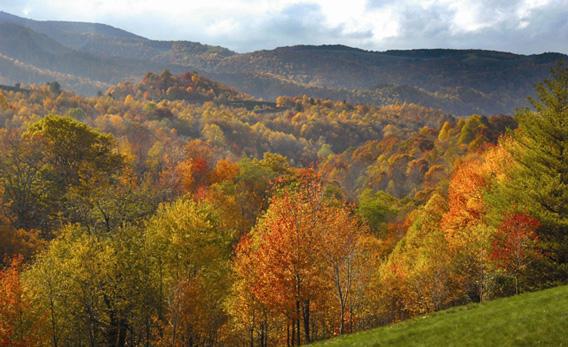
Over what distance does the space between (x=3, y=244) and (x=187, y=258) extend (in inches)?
1280

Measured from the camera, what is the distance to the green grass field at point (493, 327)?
24.3 m

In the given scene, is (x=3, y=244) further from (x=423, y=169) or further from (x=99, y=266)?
(x=423, y=169)

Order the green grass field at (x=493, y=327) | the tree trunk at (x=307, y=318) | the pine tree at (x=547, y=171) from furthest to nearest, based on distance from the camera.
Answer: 1. the pine tree at (x=547, y=171)
2. the tree trunk at (x=307, y=318)
3. the green grass field at (x=493, y=327)

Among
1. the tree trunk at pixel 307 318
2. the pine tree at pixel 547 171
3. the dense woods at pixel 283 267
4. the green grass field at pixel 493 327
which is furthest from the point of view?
the pine tree at pixel 547 171

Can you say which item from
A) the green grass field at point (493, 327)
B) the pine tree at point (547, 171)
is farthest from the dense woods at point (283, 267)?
the green grass field at point (493, 327)

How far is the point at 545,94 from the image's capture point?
1864 inches

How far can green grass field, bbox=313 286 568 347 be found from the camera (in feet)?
79.6

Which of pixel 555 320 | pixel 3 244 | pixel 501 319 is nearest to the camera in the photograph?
pixel 555 320

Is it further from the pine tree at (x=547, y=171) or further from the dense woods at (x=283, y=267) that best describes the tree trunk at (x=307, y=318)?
the pine tree at (x=547, y=171)

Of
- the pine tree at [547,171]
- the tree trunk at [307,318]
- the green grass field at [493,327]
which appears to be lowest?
the tree trunk at [307,318]

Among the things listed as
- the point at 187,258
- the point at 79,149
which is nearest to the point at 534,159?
the point at 187,258

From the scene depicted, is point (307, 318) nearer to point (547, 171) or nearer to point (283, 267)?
point (283, 267)

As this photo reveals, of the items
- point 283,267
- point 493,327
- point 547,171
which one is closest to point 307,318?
point 283,267

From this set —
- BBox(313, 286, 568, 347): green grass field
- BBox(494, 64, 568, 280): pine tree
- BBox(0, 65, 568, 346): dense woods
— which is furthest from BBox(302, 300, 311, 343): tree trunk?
BBox(494, 64, 568, 280): pine tree
